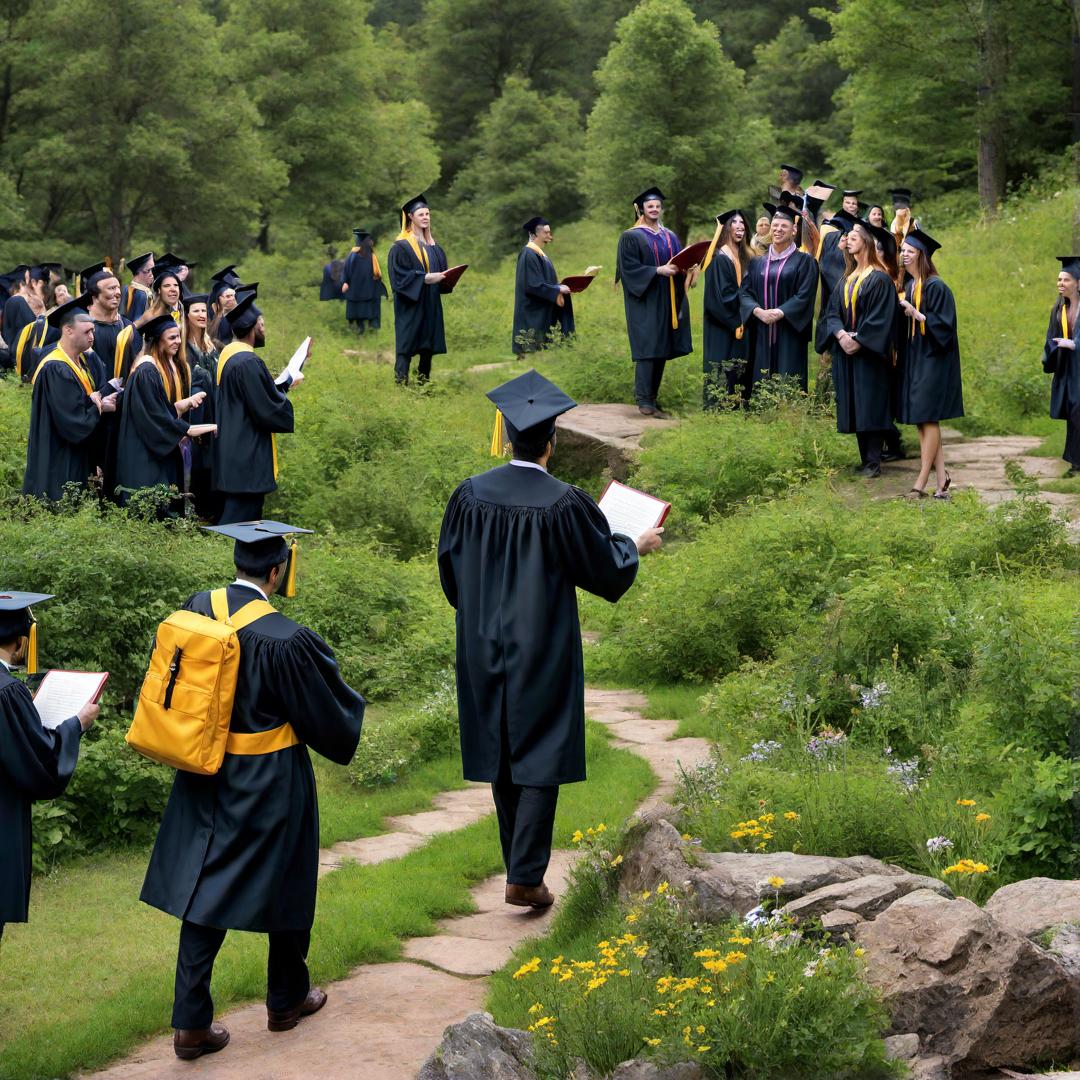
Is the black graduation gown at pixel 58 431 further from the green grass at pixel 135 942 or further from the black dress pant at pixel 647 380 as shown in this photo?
the black dress pant at pixel 647 380

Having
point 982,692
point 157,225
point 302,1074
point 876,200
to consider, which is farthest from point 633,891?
point 157,225

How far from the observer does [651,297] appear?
14.1m

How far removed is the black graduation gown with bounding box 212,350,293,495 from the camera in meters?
10.2

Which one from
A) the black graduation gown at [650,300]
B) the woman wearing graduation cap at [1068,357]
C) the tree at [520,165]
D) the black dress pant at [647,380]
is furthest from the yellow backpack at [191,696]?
→ the tree at [520,165]

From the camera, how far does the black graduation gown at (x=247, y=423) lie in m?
10.2

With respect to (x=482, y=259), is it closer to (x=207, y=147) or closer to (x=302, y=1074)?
(x=207, y=147)

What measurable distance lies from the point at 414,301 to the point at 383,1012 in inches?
482

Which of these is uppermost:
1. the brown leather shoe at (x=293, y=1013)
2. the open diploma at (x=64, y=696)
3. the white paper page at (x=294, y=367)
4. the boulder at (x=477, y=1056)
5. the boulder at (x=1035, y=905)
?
the white paper page at (x=294, y=367)

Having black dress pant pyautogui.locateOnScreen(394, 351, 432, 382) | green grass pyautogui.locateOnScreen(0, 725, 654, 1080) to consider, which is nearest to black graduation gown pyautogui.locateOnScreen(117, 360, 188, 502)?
green grass pyautogui.locateOnScreen(0, 725, 654, 1080)

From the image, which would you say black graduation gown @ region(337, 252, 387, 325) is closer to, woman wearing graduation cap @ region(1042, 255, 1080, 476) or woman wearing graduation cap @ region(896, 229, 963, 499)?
woman wearing graduation cap @ region(896, 229, 963, 499)

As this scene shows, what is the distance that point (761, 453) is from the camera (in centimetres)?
1154

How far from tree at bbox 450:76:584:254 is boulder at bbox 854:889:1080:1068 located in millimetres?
30142

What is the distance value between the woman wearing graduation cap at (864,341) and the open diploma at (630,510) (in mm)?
6142

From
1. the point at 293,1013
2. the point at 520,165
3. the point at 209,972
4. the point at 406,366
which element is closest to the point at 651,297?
the point at 406,366
